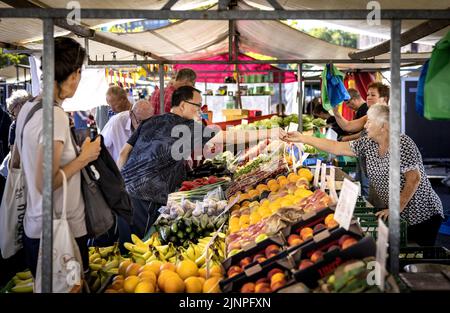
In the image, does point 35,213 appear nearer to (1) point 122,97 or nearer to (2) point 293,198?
(2) point 293,198

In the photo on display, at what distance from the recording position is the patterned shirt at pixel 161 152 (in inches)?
181

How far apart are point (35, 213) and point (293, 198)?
5.45 feet

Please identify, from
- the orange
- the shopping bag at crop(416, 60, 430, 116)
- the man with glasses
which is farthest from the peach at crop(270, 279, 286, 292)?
the man with glasses

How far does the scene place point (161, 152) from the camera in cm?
468

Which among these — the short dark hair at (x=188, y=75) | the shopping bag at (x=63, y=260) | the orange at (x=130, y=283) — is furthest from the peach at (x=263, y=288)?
the short dark hair at (x=188, y=75)

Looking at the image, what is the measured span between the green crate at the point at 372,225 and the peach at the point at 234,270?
1.32 meters

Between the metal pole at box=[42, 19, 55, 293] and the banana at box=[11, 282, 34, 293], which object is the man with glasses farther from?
the metal pole at box=[42, 19, 55, 293]

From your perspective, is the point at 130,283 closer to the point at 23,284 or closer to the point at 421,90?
the point at 23,284

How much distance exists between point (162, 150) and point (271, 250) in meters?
2.25

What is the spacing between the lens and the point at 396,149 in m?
2.31

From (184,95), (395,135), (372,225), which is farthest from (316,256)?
(184,95)

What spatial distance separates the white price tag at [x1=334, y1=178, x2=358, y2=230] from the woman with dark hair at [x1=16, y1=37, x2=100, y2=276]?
3.97 ft

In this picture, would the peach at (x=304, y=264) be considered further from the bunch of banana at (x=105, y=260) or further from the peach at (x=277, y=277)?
the bunch of banana at (x=105, y=260)
